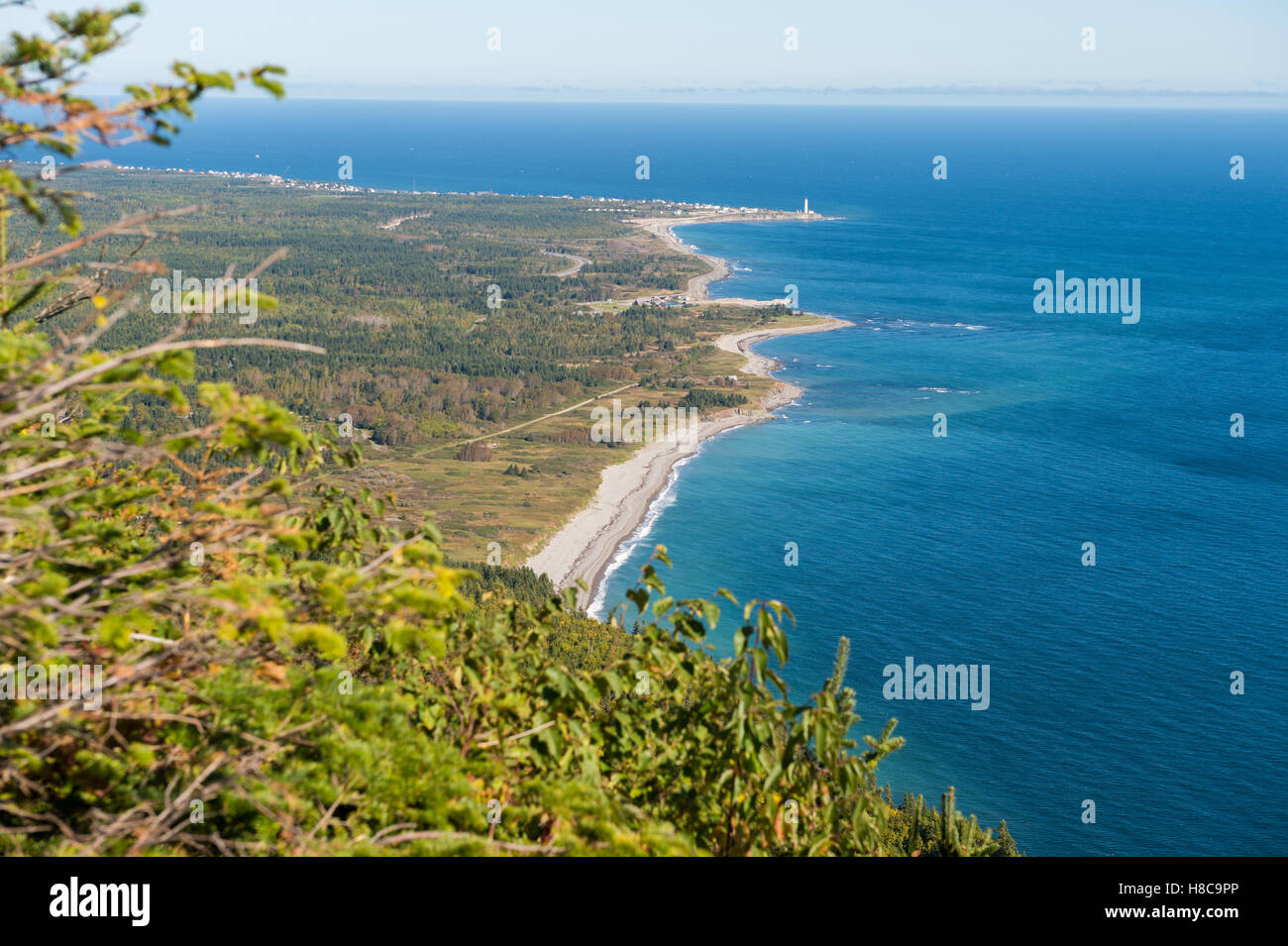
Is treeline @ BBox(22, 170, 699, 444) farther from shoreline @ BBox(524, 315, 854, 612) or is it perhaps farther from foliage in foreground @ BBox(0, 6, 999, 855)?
foliage in foreground @ BBox(0, 6, 999, 855)

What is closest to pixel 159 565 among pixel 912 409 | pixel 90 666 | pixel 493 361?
pixel 90 666

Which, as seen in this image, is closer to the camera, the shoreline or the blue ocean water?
the blue ocean water

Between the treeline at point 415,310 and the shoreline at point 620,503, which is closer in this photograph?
the shoreline at point 620,503

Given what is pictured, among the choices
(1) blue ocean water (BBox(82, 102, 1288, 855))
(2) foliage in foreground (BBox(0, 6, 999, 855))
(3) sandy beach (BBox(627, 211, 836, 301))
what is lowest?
(1) blue ocean water (BBox(82, 102, 1288, 855))

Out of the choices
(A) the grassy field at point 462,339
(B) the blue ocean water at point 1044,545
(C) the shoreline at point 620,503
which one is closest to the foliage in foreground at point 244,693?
(B) the blue ocean water at point 1044,545

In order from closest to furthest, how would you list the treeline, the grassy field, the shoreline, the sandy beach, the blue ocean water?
the blue ocean water → the shoreline → the grassy field → the treeline → the sandy beach

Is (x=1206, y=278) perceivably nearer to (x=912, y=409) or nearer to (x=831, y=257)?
(x=831, y=257)

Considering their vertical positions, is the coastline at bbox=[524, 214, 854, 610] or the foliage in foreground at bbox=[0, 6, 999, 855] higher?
the foliage in foreground at bbox=[0, 6, 999, 855]

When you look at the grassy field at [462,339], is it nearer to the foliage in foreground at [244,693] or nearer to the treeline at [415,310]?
the treeline at [415,310]

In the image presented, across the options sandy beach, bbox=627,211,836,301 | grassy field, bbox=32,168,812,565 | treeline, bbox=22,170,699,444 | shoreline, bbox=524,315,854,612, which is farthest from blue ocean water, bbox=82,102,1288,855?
treeline, bbox=22,170,699,444

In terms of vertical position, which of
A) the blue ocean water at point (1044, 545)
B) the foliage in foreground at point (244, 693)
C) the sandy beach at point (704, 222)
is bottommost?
the blue ocean water at point (1044, 545)
